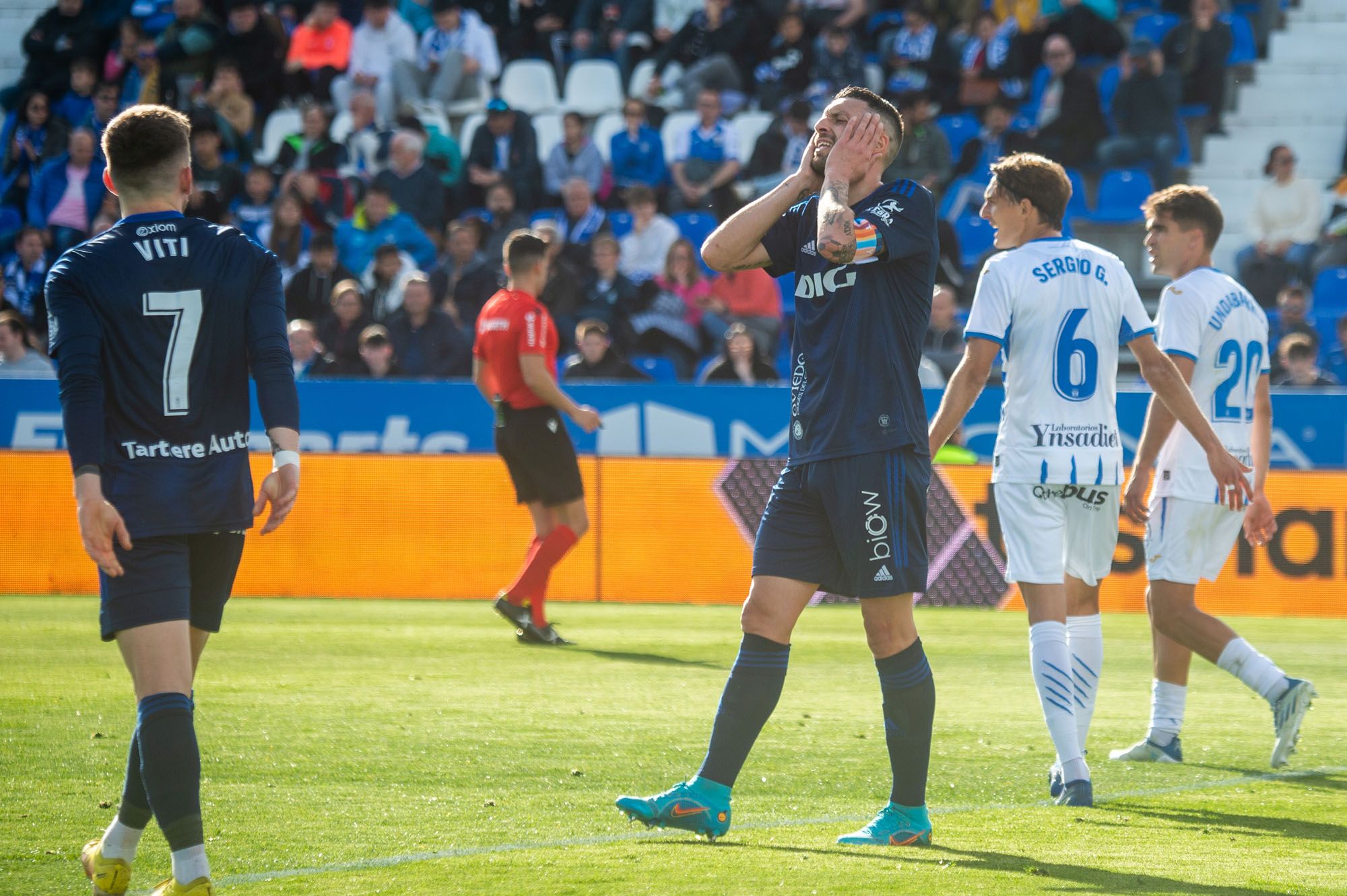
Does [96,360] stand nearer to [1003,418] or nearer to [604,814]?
[604,814]

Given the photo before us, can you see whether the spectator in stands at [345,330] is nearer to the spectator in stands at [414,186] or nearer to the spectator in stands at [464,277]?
the spectator in stands at [464,277]

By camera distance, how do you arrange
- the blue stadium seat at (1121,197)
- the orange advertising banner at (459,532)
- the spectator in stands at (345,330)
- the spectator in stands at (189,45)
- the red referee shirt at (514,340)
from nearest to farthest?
the red referee shirt at (514,340) → the orange advertising banner at (459,532) → the spectator in stands at (345,330) → the blue stadium seat at (1121,197) → the spectator in stands at (189,45)

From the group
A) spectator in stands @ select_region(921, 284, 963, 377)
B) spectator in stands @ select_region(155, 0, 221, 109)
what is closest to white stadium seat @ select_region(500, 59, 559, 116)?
spectator in stands @ select_region(155, 0, 221, 109)

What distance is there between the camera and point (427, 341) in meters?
15.9

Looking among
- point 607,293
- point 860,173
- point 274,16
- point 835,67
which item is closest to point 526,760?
point 860,173

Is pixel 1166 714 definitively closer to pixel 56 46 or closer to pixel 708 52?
pixel 708 52

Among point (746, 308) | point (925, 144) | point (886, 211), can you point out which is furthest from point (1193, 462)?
point (925, 144)

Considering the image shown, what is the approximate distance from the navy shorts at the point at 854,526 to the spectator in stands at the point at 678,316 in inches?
450

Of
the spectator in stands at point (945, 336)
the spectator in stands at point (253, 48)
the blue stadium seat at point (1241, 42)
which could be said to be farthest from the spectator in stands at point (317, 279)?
the blue stadium seat at point (1241, 42)

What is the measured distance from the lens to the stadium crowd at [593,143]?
54.0 feet

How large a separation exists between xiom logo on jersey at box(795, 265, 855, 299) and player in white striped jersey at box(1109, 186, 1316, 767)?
6.93ft

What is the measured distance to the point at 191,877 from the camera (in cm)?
379

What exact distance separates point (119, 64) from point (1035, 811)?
19438mm

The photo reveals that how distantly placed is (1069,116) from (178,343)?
51.0ft
